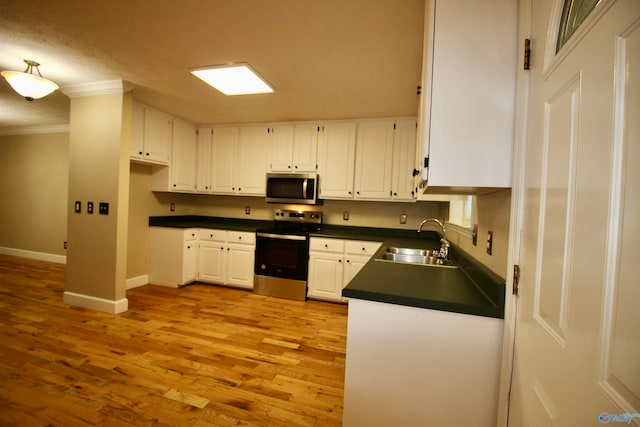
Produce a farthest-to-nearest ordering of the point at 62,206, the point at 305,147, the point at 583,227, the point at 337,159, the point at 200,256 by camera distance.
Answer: the point at 62,206 → the point at 200,256 → the point at 305,147 → the point at 337,159 → the point at 583,227

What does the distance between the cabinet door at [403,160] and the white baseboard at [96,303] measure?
3251mm

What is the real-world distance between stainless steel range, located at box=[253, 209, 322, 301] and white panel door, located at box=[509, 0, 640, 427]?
2.58m

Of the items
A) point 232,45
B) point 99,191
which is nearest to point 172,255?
point 99,191

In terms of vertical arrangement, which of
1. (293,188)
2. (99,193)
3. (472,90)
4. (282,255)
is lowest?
(282,255)

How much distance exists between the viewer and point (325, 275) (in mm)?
3289

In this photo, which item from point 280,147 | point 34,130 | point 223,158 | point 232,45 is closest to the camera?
point 232,45

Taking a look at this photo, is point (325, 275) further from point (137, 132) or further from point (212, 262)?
point (137, 132)

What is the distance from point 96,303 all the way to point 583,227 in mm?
3807

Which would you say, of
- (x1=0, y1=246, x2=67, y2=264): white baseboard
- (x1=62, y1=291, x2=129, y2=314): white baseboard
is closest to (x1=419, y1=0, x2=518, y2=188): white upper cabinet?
(x1=62, y1=291, x2=129, y2=314): white baseboard

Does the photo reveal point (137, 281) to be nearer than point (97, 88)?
No

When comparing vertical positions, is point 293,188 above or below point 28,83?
below

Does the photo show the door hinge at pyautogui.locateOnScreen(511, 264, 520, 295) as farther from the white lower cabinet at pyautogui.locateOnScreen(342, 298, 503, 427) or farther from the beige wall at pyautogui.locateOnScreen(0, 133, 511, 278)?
the beige wall at pyautogui.locateOnScreen(0, 133, 511, 278)

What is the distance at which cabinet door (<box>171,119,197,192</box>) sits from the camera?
12.0 feet

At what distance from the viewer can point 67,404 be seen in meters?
1.54
